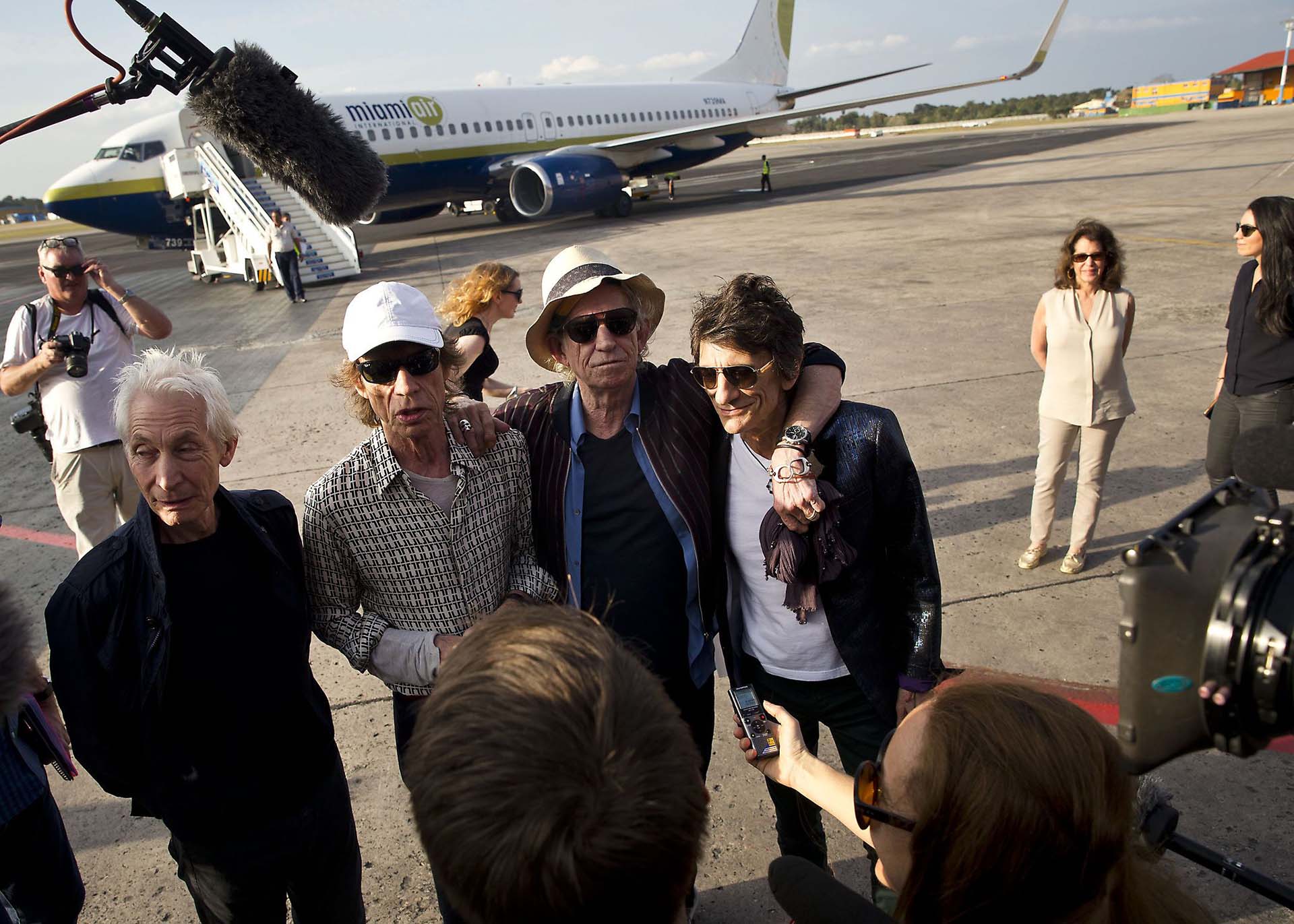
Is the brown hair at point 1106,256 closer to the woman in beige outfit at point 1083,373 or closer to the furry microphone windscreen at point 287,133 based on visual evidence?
the woman in beige outfit at point 1083,373

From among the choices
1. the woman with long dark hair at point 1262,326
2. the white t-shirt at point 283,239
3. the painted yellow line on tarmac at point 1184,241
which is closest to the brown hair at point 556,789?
the woman with long dark hair at point 1262,326

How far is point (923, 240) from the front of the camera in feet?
50.2

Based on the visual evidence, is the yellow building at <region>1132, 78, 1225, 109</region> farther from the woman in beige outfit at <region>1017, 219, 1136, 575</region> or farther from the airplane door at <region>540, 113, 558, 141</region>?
the woman in beige outfit at <region>1017, 219, 1136, 575</region>

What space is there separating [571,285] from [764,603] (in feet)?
3.56

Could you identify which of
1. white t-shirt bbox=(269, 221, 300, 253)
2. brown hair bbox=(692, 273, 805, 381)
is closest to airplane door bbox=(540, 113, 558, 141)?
white t-shirt bbox=(269, 221, 300, 253)

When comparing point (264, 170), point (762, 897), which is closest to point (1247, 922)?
point (762, 897)

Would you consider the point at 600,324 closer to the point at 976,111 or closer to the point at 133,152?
the point at 133,152

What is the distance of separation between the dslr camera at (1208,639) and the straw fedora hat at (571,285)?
161cm

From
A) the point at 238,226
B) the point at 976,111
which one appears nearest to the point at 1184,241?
the point at 238,226

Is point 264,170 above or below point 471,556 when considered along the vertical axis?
above

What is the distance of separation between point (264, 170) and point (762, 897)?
2679 millimetres

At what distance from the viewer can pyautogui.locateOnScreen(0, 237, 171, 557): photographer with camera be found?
4.14 meters

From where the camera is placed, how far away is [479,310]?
4.24m

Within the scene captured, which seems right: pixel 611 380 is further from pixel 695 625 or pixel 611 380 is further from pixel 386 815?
pixel 386 815
